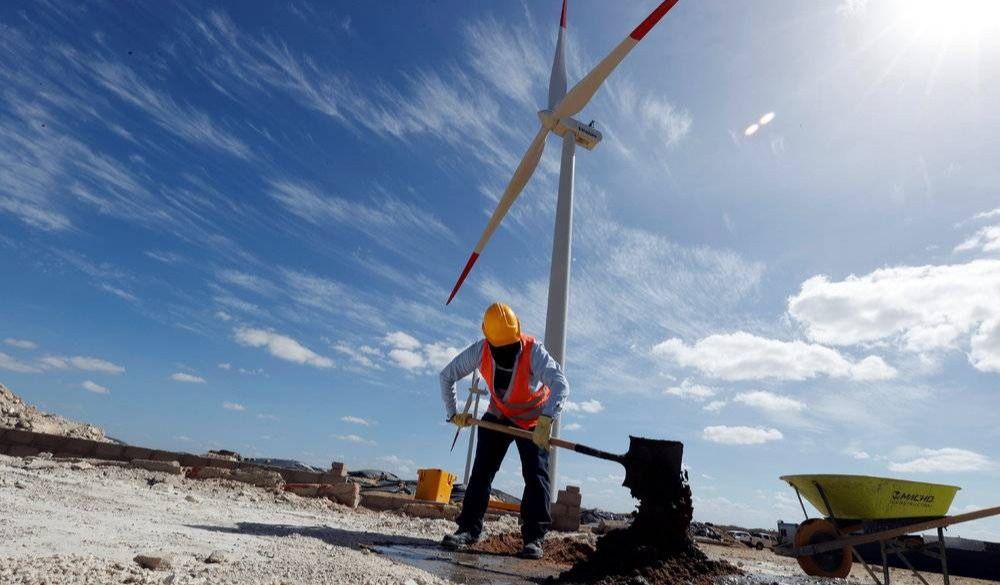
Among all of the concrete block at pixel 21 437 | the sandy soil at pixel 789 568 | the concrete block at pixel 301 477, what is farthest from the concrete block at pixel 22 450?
the sandy soil at pixel 789 568

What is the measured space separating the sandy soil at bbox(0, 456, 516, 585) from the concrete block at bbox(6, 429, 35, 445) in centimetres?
614

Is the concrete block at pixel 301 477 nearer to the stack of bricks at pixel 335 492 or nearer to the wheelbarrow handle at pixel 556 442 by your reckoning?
the stack of bricks at pixel 335 492

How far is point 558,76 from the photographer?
53.8 feet

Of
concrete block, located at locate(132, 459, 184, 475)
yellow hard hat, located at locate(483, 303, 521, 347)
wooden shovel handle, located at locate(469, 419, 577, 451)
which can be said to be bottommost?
concrete block, located at locate(132, 459, 184, 475)

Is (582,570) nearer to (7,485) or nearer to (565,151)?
(7,485)

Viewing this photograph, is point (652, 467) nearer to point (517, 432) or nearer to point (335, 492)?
point (517, 432)

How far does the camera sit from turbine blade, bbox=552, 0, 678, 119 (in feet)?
38.9

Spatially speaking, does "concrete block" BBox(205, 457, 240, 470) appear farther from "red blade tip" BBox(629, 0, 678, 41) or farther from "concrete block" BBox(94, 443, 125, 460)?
"red blade tip" BBox(629, 0, 678, 41)

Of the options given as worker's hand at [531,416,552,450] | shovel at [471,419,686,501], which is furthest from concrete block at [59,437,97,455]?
shovel at [471,419,686,501]

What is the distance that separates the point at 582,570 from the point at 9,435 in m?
12.2

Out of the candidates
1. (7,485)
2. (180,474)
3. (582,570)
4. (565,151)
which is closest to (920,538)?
(582,570)

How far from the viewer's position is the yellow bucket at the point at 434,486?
9.04 m

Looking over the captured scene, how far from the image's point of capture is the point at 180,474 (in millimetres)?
8047

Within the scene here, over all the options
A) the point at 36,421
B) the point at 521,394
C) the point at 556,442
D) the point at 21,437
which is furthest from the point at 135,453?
the point at 556,442
